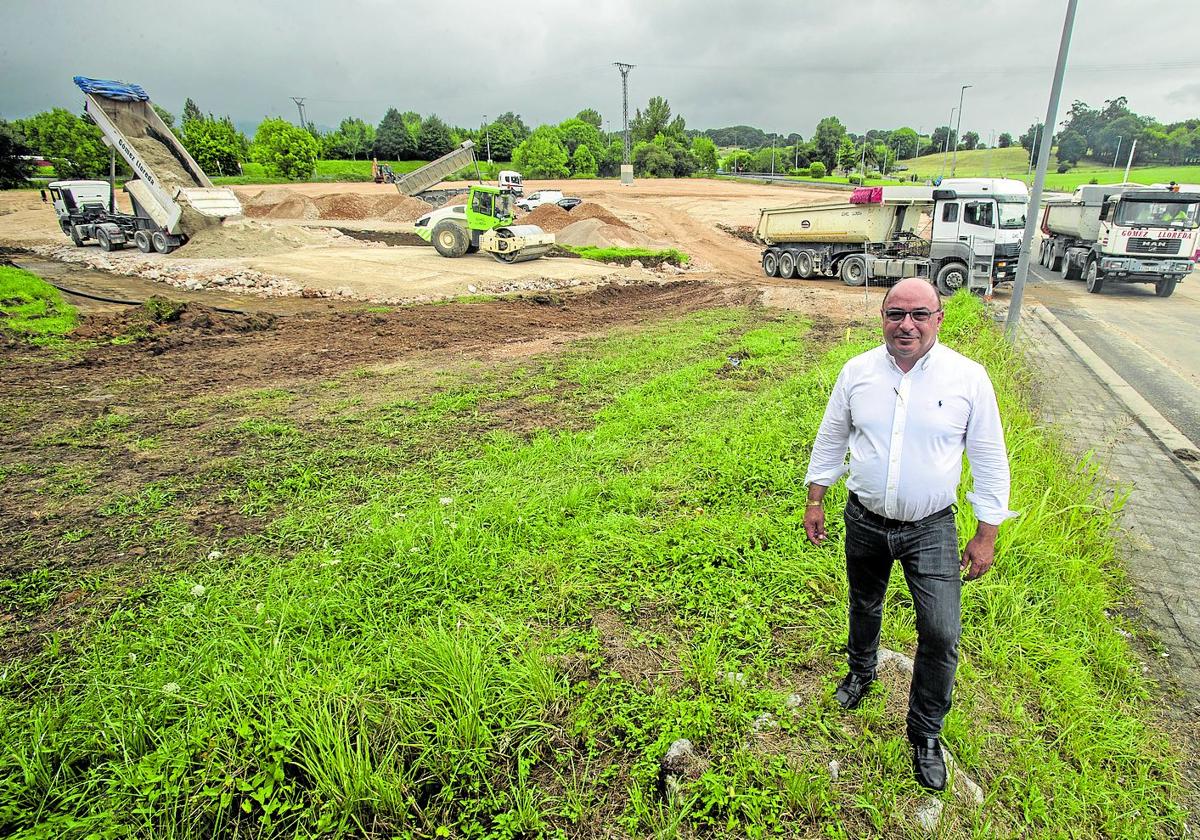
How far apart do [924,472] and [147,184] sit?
80.0 ft

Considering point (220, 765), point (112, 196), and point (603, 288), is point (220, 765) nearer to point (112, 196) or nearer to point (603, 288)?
point (603, 288)

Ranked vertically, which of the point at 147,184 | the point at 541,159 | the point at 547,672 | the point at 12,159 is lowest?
the point at 547,672

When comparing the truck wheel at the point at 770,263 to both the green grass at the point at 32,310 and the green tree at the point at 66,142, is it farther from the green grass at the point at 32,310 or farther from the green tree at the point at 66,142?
the green tree at the point at 66,142

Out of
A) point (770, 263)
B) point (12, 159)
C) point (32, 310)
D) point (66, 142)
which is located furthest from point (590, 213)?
point (66, 142)

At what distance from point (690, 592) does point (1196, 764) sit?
2.55 m

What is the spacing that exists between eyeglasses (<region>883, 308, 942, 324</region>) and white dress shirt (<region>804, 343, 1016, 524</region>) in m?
0.14

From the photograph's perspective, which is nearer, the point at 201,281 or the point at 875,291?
the point at 201,281

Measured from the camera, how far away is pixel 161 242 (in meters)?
20.7

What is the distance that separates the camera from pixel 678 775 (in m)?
2.72

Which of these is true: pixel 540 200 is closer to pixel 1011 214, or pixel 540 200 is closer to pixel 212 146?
pixel 1011 214

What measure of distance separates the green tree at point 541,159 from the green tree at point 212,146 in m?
30.1

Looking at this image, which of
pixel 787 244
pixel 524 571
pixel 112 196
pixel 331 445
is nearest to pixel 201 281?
pixel 112 196

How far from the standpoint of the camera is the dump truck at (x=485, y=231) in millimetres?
21484

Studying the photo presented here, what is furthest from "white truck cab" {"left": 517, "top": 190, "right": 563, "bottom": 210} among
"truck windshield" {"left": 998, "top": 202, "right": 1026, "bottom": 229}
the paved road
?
the paved road
